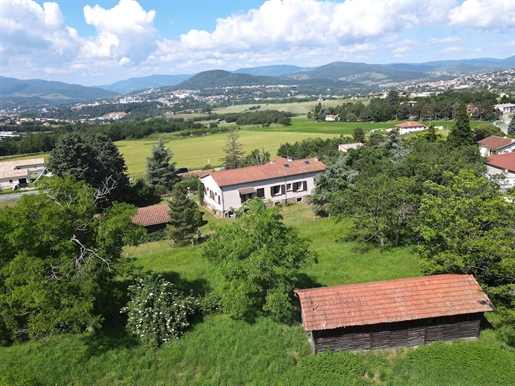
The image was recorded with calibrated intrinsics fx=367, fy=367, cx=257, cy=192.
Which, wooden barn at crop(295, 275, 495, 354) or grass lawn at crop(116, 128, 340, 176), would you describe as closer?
wooden barn at crop(295, 275, 495, 354)

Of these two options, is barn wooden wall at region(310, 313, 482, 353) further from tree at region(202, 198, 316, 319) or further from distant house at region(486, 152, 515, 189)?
distant house at region(486, 152, 515, 189)

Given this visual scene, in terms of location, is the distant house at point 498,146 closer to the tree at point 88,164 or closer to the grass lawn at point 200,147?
the grass lawn at point 200,147

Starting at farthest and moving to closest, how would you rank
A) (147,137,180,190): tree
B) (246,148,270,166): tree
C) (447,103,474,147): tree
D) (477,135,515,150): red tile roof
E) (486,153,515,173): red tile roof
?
(246,148,270,166): tree, (477,135,515,150): red tile roof, (147,137,180,190): tree, (447,103,474,147): tree, (486,153,515,173): red tile roof

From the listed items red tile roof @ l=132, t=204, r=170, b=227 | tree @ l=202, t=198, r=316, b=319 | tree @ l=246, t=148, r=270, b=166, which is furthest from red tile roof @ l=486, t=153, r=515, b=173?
red tile roof @ l=132, t=204, r=170, b=227

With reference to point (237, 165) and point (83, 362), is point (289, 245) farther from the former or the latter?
point (237, 165)

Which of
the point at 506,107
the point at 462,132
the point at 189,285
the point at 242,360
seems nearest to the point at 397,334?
the point at 242,360

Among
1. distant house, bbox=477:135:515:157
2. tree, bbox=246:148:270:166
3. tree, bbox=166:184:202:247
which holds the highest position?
tree, bbox=166:184:202:247

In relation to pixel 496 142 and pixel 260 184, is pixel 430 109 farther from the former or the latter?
pixel 260 184

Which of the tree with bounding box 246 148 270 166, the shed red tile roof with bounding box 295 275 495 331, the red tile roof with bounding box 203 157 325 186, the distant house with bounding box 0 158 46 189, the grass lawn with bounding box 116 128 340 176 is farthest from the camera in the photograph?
the grass lawn with bounding box 116 128 340 176
